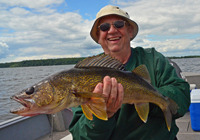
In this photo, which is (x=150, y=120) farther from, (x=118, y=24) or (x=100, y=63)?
(x=118, y=24)

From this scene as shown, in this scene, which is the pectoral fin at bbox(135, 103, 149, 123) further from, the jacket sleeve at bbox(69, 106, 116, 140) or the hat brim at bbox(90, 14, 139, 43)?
the hat brim at bbox(90, 14, 139, 43)

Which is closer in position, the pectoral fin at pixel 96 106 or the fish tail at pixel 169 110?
the pectoral fin at pixel 96 106

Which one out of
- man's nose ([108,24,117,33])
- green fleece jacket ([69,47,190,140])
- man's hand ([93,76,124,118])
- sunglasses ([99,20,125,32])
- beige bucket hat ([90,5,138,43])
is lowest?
green fleece jacket ([69,47,190,140])

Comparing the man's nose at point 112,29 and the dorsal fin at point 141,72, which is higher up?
the man's nose at point 112,29

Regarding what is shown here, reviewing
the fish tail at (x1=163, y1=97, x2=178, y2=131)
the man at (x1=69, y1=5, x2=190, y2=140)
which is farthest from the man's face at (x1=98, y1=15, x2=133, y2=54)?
the fish tail at (x1=163, y1=97, x2=178, y2=131)

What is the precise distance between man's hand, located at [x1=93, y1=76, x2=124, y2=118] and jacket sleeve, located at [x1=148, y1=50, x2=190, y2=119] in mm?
764

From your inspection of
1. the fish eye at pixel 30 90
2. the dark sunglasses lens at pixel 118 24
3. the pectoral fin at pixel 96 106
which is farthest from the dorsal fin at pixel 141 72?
the fish eye at pixel 30 90

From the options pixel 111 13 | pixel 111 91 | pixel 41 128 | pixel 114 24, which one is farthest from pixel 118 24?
pixel 41 128

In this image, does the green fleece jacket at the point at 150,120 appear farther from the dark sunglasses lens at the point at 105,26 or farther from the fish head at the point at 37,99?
the dark sunglasses lens at the point at 105,26

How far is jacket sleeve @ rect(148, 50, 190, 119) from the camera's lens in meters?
2.65

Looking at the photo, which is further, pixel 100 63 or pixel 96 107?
pixel 100 63

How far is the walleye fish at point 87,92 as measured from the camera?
6.68 feet

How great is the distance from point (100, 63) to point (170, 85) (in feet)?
3.68

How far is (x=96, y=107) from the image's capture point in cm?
Result: 211
